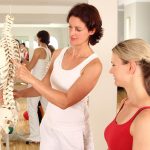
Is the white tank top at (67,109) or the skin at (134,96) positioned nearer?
the skin at (134,96)

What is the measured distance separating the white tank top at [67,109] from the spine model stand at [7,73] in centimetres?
37

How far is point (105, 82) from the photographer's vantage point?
238 cm

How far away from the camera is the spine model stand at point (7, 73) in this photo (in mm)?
1103

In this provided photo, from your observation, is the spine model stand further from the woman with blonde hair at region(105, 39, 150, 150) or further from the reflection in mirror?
the reflection in mirror

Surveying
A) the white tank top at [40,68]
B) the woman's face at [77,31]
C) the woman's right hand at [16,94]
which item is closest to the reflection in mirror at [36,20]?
the white tank top at [40,68]

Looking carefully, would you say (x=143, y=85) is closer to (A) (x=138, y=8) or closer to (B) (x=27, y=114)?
(B) (x=27, y=114)

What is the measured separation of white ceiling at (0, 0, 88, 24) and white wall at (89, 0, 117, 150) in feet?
0.80

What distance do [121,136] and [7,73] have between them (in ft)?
1.50

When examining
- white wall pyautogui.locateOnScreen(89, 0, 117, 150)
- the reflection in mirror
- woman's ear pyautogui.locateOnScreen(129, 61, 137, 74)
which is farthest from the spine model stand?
white wall pyautogui.locateOnScreen(89, 0, 117, 150)

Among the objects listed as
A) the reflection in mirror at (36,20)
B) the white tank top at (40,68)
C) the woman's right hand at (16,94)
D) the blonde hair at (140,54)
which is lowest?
the woman's right hand at (16,94)

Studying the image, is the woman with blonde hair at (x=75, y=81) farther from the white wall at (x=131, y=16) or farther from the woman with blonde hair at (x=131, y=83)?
the white wall at (x=131, y=16)

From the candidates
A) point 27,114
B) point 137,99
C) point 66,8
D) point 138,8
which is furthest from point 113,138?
point 138,8

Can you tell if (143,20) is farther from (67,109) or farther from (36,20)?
(67,109)

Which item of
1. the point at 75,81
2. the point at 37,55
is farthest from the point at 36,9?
the point at 75,81
